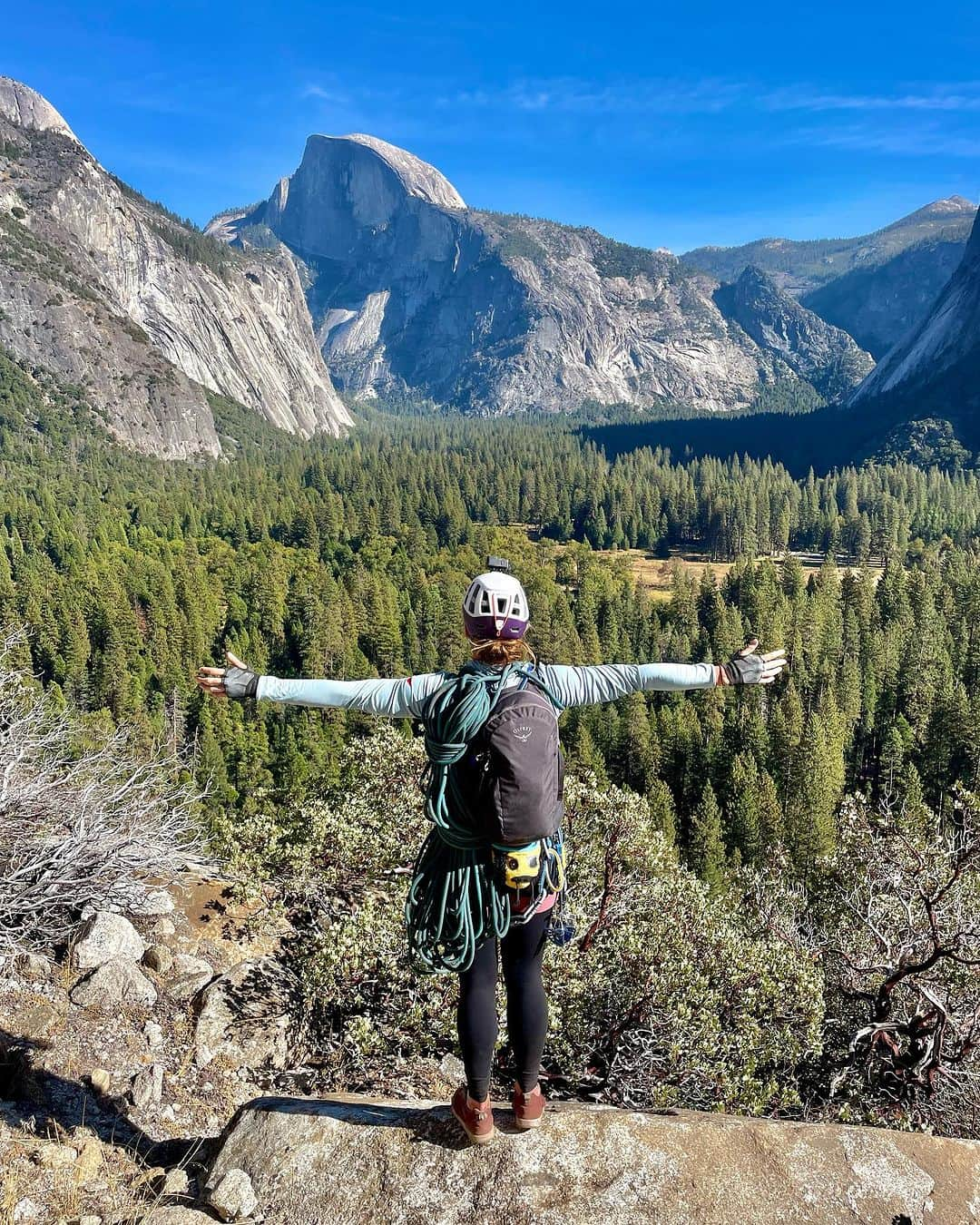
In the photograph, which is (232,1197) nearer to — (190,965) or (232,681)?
(232,681)

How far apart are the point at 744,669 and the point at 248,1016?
7.41 metres

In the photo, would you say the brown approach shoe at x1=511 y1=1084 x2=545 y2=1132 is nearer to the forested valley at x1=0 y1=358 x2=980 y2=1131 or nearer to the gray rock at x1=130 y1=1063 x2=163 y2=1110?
the gray rock at x1=130 y1=1063 x2=163 y2=1110

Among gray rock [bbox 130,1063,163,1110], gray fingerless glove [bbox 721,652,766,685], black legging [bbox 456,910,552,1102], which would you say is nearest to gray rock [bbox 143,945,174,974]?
gray rock [bbox 130,1063,163,1110]

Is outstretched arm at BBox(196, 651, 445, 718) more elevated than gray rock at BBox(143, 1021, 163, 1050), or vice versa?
A: outstretched arm at BBox(196, 651, 445, 718)

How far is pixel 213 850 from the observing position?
14.9m

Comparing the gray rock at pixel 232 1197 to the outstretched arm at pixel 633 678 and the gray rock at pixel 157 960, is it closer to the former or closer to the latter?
the outstretched arm at pixel 633 678

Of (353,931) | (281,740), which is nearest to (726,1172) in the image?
(353,931)

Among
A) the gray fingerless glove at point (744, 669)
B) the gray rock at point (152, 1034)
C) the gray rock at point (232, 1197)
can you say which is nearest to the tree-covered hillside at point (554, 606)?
the gray rock at point (152, 1034)

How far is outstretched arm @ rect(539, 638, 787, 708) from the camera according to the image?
5383mm


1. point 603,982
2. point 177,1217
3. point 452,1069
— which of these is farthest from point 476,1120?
point 603,982

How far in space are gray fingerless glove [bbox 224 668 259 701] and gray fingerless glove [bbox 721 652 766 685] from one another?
10.2 feet

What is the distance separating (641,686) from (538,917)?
5.47 ft

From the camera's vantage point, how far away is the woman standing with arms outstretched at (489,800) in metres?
4.83

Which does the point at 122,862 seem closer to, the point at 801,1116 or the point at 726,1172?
the point at 726,1172
